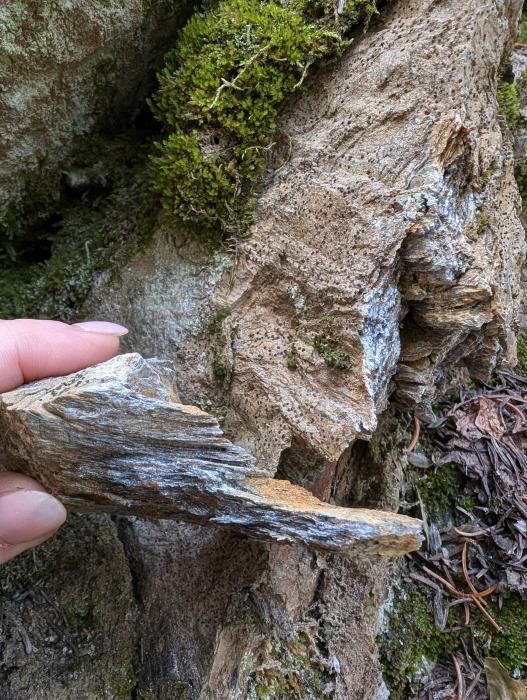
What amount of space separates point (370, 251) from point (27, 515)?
4.80ft

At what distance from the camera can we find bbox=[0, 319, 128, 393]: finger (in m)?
1.75

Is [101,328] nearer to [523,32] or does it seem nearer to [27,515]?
[27,515]

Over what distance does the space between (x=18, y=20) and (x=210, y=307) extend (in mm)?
1197

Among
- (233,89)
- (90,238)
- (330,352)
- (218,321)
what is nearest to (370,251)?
(330,352)

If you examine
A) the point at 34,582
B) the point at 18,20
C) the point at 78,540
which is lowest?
the point at 34,582

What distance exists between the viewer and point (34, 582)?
2.03 metres

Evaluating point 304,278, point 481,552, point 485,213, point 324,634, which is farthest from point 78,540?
point 485,213

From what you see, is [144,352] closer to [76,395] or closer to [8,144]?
[76,395]

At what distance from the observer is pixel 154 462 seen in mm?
1611

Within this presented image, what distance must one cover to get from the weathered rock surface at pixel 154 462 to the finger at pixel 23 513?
0.04 metres

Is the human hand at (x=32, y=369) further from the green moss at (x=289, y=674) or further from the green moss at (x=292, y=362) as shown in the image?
the green moss at (x=289, y=674)

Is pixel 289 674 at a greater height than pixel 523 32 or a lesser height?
lesser

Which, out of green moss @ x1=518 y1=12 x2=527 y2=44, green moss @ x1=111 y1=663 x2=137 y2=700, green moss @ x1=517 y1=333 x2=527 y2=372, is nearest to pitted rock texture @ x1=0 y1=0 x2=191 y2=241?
green moss @ x1=111 y1=663 x2=137 y2=700

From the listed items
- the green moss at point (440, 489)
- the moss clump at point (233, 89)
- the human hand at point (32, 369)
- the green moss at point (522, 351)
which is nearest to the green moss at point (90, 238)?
the moss clump at point (233, 89)
